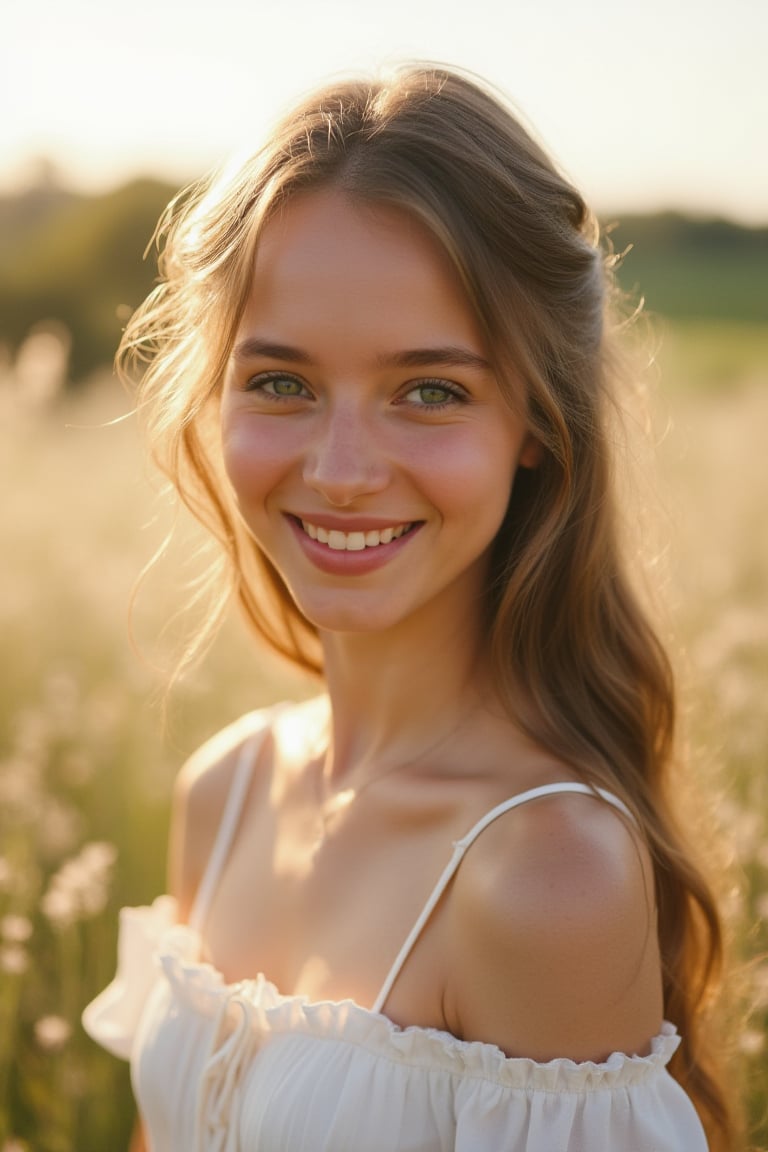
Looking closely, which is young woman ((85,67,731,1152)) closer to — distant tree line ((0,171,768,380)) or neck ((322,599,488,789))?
neck ((322,599,488,789))

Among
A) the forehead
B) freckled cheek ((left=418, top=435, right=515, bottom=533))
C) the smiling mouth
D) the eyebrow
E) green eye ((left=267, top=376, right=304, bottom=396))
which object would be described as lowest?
the smiling mouth

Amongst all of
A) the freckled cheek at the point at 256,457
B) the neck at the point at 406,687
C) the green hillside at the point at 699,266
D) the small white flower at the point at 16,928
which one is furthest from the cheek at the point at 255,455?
the green hillside at the point at 699,266

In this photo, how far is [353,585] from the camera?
1784mm

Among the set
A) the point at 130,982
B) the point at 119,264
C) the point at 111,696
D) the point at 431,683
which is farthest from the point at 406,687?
the point at 119,264

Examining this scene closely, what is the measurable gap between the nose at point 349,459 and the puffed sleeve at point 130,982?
101 centimetres

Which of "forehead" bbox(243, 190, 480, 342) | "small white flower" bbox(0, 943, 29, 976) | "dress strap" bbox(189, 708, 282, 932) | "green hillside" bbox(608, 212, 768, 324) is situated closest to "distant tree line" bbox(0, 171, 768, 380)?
"green hillside" bbox(608, 212, 768, 324)

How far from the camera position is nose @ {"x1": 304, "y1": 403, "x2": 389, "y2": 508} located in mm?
1667

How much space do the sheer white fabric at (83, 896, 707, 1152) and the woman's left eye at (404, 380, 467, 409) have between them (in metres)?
0.83

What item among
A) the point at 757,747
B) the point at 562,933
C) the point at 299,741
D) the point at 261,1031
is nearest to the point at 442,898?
the point at 562,933

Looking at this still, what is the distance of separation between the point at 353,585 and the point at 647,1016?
28.1 inches

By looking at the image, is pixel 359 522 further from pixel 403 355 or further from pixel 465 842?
pixel 465 842

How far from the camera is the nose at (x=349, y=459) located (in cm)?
167

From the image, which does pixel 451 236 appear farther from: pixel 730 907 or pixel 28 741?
pixel 28 741

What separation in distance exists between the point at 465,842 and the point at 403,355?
66 centimetres
